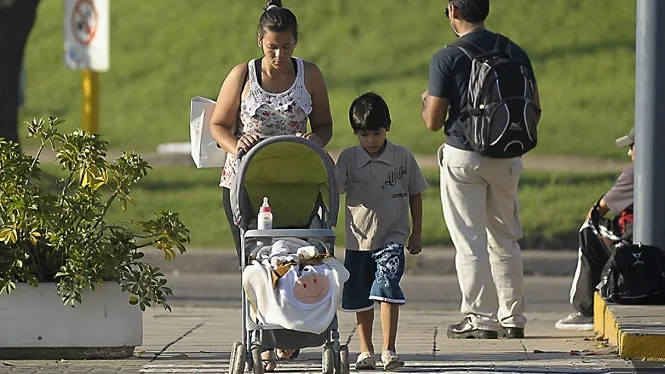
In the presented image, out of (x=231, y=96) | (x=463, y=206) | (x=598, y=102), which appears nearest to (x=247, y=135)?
(x=231, y=96)

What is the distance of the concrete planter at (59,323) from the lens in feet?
23.2

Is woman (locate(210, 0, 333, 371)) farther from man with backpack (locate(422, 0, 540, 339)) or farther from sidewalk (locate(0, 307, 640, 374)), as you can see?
man with backpack (locate(422, 0, 540, 339))

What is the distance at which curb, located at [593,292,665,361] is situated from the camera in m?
6.95

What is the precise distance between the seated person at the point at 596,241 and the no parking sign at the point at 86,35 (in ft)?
20.5

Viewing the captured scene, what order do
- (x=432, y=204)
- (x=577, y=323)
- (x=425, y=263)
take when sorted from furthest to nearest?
(x=432, y=204) → (x=425, y=263) → (x=577, y=323)

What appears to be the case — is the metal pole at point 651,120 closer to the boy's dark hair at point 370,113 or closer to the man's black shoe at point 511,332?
the man's black shoe at point 511,332

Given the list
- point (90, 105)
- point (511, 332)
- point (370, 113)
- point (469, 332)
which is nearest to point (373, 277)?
point (370, 113)

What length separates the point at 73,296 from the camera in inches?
275

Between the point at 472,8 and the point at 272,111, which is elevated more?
the point at 472,8

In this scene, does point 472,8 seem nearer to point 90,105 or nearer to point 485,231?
point 485,231

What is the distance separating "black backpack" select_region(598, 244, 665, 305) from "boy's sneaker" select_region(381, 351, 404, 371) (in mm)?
1776

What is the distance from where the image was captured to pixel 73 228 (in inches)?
279

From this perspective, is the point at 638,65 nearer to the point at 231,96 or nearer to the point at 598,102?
the point at 231,96

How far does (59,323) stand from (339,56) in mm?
20918
